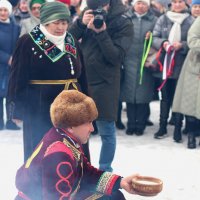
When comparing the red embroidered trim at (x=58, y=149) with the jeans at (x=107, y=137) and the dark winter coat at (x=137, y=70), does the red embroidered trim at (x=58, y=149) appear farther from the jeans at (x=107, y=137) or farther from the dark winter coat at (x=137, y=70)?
the dark winter coat at (x=137, y=70)

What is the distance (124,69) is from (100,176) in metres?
3.70

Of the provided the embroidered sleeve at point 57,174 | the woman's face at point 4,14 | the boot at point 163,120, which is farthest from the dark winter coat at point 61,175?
the woman's face at point 4,14

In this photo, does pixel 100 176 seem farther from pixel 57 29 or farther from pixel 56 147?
pixel 57 29

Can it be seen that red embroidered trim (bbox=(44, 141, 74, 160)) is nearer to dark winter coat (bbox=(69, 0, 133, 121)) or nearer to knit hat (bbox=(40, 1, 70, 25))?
knit hat (bbox=(40, 1, 70, 25))

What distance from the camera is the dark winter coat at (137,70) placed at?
263 inches

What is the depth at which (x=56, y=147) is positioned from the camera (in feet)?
9.64

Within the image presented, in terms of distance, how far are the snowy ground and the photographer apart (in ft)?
1.81

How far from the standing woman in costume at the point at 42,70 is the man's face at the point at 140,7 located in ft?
8.65

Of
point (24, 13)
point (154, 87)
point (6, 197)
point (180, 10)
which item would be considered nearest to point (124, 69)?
point (154, 87)

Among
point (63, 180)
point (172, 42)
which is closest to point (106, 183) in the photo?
point (63, 180)

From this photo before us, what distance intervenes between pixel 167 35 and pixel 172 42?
0.16 metres

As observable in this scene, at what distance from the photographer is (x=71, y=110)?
300 cm

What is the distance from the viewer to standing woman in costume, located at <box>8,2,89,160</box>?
4.04 m

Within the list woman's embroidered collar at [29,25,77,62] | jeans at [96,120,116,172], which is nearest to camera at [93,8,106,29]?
woman's embroidered collar at [29,25,77,62]
